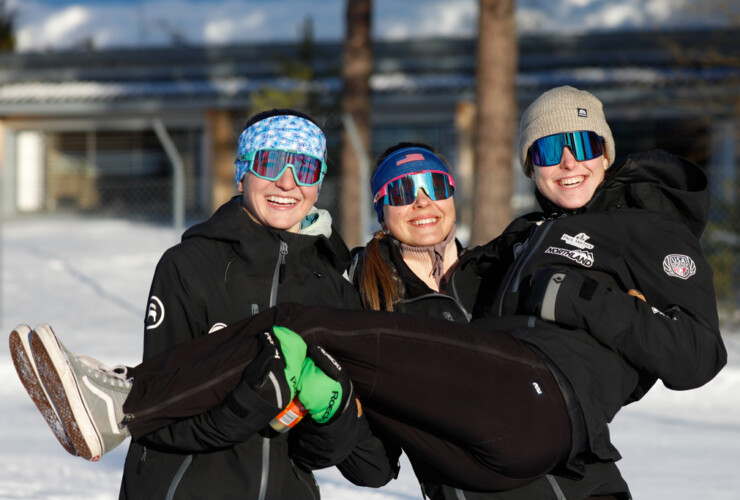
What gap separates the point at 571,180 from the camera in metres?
3.25

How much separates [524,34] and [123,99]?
9.62 m

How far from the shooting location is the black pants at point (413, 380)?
2709 millimetres

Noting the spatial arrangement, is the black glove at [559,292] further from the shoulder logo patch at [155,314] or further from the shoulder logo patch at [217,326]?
the shoulder logo patch at [155,314]

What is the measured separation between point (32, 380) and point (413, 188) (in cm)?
152

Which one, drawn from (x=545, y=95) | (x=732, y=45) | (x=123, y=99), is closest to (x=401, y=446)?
(x=545, y=95)

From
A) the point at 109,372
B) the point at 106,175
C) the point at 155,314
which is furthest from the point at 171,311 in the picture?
the point at 106,175

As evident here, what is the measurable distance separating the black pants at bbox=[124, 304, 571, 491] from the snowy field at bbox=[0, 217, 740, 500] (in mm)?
3148

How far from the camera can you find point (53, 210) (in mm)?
23547

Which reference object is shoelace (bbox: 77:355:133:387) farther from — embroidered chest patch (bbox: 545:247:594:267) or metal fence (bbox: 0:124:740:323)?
metal fence (bbox: 0:124:740:323)

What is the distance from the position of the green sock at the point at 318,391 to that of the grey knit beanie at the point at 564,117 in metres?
1.22

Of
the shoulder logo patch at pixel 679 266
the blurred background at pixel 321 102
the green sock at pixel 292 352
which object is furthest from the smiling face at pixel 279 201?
the blurred background at pixel 321 102

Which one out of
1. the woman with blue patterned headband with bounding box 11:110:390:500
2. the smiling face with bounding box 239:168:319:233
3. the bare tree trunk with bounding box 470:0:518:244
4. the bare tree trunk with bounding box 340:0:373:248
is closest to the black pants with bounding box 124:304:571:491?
the woman with blue patterned headband with bounding box 11:110:390:500

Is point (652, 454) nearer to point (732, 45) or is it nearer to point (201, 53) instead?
point (732, 45)

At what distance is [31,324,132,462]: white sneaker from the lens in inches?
105
